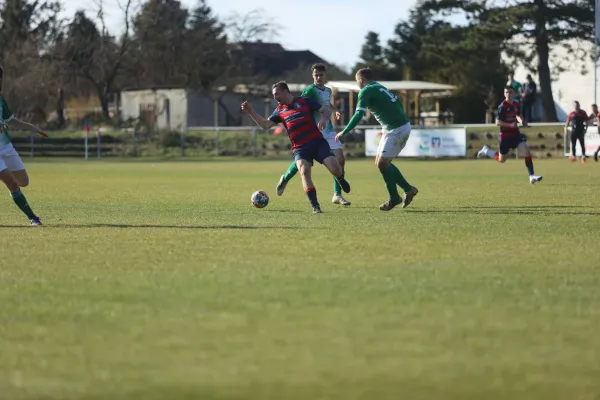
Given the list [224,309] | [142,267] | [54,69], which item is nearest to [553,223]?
[142,267]

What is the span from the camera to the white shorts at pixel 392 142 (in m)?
16.4

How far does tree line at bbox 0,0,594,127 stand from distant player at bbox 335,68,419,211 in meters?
40.9

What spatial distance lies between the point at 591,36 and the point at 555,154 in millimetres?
15498

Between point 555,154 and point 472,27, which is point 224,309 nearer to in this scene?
point 555,154

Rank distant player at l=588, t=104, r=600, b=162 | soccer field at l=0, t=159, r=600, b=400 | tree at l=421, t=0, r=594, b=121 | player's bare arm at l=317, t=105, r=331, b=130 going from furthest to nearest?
tree at l=421, t=0, r=594, b=121, distant player at l=588, t=104, r=600, b=162, player's bare arm at l=317, t=105, r=331, b=130, soccer field at l=0, t=159, r=600, b=400

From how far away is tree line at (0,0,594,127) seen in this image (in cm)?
5809

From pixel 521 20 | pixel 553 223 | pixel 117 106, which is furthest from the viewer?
pixel 117 106

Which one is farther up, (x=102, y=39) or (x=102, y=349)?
(x=102, y=39)

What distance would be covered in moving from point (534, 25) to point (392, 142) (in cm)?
4358

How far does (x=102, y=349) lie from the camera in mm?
6379

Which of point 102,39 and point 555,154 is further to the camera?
point 102,39

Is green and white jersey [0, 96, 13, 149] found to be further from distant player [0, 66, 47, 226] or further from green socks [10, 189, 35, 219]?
green socks [10, 189, 35, 219]

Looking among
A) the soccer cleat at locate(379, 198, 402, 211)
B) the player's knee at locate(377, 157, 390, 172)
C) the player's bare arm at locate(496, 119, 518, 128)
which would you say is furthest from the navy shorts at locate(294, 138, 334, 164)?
the player's bare arm at locate(496, 119, 518, 128)

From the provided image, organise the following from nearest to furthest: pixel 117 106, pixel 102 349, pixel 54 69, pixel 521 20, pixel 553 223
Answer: pixel 102 349, pixel 553 223, pixel 521 20, pixel 54 69, pixel 117 106
